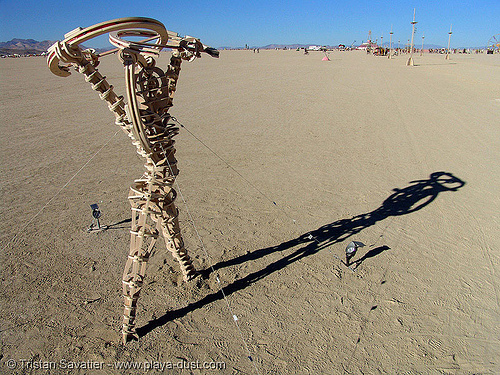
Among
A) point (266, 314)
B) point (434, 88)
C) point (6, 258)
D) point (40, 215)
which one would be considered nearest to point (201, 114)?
point (40, 215)

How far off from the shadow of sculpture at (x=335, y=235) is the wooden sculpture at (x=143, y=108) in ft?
3.36

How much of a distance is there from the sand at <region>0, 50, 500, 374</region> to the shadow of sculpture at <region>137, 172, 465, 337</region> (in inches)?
1.3

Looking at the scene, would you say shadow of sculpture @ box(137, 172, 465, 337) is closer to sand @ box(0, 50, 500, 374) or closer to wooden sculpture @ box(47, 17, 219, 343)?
sand @ box(0, 50, 500, 374)

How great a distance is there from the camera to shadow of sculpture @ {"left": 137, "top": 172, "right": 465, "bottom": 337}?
16.1 ft

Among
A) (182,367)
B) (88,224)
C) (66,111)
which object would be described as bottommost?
(182,367)

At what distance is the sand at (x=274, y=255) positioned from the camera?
→ 13.5 feet

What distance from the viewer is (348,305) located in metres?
4.79

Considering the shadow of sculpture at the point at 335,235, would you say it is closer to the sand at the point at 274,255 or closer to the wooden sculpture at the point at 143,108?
the sand at the point at 274,255

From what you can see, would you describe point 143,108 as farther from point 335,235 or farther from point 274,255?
point 335,235

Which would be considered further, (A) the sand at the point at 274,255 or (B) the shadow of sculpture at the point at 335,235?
(B) the shadow of sculpture at the point at 335,235

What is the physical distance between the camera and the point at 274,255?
19.3ft

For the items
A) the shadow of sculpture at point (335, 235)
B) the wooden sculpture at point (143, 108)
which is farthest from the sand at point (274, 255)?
the wooden sculpture at point (143, 108)

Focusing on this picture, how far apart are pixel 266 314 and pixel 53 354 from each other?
2.69m

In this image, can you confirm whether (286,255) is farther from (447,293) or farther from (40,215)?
(40,215)
